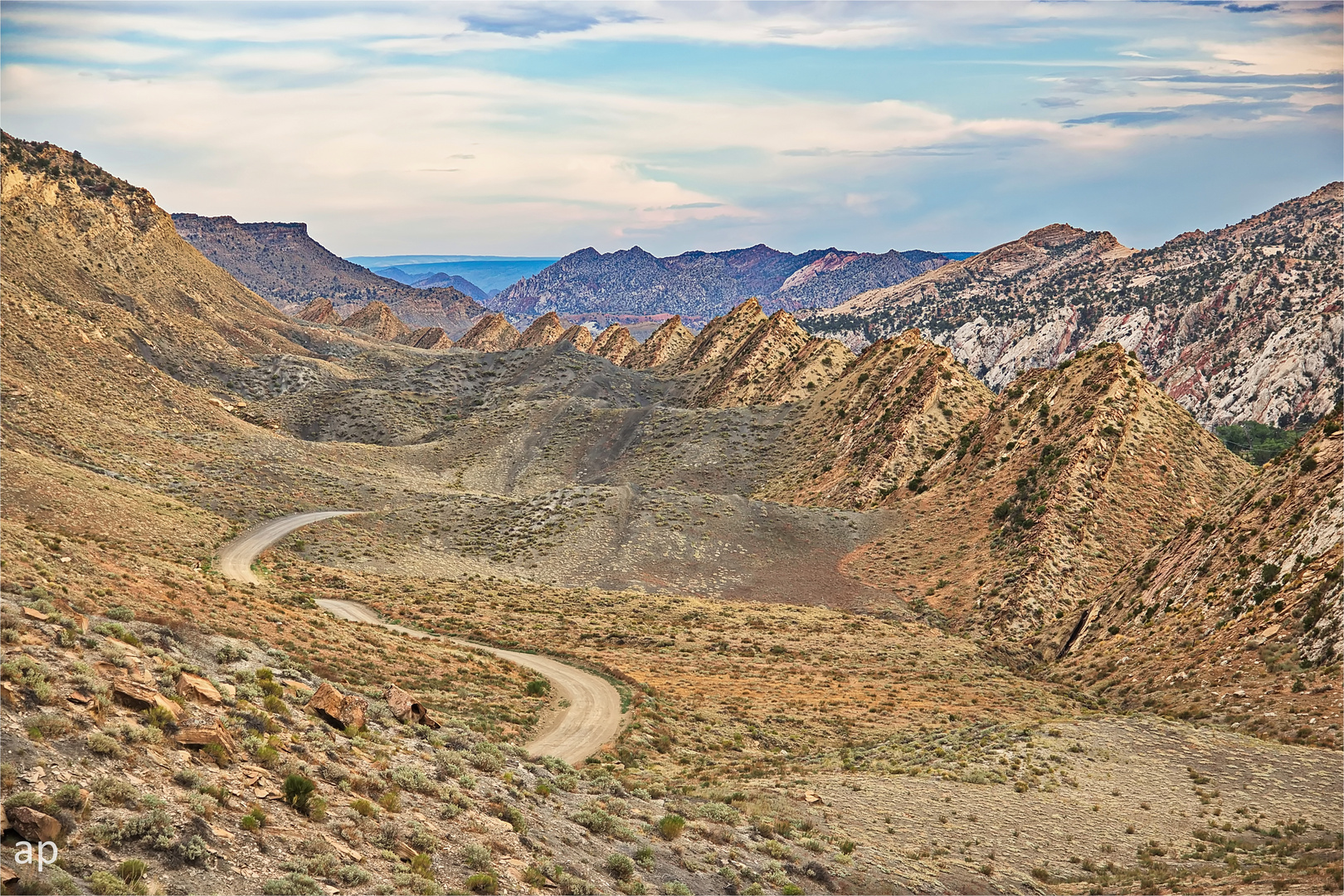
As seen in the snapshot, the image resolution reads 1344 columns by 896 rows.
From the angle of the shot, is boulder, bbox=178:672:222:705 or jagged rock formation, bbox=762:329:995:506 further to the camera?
jagged rock formation, bbox=762:329:995:506

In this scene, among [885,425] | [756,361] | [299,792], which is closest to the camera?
[299,792]

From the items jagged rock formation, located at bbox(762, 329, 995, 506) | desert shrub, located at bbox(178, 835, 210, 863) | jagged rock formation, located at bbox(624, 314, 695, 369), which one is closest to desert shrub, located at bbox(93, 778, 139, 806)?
desert shrub, located at bbox(178, 835, 210, 863)

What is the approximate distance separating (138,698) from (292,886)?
235 inches

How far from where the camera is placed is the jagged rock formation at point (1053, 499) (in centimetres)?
5444

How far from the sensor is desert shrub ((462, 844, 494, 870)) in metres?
15.9

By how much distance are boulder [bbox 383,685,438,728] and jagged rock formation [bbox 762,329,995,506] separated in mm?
58425

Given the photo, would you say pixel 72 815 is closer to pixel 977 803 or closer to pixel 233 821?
pixel 233 821

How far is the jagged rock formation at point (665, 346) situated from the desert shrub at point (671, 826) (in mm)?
161178

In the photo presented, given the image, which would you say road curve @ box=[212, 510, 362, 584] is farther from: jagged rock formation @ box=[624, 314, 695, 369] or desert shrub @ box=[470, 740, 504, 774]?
jagged rock formation @ box=[624, 314, 695, 369]

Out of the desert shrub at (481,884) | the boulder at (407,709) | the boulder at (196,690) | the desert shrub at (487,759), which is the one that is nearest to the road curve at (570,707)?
the boulder at (407,709)

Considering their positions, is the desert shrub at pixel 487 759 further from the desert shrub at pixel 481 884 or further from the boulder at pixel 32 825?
the boulder at pixel 32 825

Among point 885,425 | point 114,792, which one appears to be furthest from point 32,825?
point 885,425

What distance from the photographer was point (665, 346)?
617 feet

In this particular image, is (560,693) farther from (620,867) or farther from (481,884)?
(481,884)
